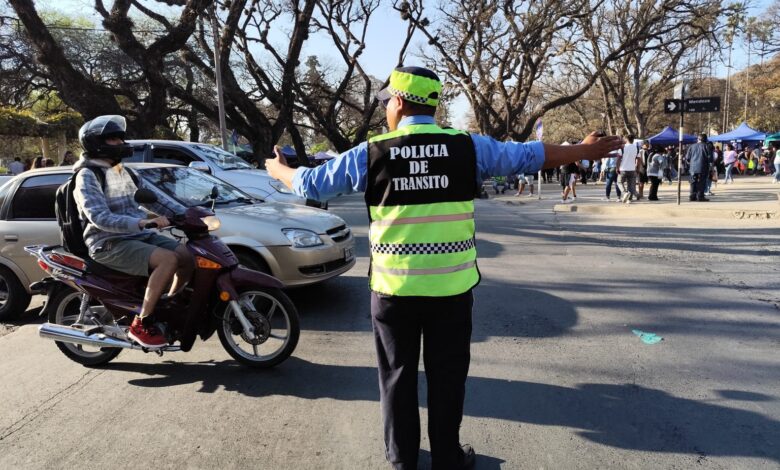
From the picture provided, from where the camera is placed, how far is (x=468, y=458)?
2.76 m

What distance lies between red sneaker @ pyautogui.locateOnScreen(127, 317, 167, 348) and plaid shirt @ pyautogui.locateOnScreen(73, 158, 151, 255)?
62cm

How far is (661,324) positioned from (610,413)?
6.59 ft

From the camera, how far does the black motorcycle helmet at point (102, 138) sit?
3680mm

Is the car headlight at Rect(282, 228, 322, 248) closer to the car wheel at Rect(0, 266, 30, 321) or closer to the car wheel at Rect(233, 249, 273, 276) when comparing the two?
the car wheel at Rect(233, 249, 273, 276)

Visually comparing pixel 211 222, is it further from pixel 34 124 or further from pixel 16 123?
pixel 34 124

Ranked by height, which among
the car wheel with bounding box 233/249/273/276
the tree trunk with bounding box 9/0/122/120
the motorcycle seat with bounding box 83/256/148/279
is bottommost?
the car wheel with bounding box 233/249/273/276

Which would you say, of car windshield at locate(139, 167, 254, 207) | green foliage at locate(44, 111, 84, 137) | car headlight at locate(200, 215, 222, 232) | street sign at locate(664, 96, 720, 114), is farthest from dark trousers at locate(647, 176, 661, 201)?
green foliage at locate(44, 111, 84, 137)

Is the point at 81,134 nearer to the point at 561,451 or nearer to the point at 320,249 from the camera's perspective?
the point at 320,249

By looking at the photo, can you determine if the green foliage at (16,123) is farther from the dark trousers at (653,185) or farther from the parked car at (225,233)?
the dark trousers at (653,185)

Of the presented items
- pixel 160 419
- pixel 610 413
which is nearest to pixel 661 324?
pixel 610 413

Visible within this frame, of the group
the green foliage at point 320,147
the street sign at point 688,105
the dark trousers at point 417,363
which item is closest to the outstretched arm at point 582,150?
the dark trousers at point 417,363

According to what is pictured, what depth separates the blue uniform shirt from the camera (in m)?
2.40

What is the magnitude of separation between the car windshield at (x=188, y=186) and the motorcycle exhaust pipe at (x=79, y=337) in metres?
1.74

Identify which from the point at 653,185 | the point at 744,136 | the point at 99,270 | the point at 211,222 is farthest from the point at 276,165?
the point at 744,136
